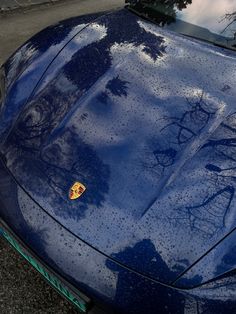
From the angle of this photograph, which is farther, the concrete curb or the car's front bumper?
the concrete curb

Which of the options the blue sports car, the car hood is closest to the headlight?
the blue sports car

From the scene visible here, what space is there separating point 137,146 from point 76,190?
1.16 ft

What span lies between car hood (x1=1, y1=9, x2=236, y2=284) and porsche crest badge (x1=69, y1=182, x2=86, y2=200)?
0.8 inches

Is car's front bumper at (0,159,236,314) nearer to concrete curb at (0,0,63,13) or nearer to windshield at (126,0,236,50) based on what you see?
windshield at (126,0,236,50)

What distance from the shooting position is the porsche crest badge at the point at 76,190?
182 centimetres

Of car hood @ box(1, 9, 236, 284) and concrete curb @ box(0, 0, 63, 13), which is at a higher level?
concrete curb @ box(0, 0, 63, 13)

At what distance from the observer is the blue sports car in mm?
1633

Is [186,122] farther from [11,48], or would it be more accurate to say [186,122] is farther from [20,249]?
[11,48]

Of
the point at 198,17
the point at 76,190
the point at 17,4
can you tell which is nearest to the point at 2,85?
the point at 76,190

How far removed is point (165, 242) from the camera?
5.46 ft

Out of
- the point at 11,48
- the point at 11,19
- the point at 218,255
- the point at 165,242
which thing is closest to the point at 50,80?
the point at 165,242

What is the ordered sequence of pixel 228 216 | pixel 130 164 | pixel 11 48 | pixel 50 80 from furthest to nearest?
1. pixel 11 48
2. pixel 50 80
3. pixel 130 164
4. pixel 228 216

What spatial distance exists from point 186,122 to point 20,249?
97cm

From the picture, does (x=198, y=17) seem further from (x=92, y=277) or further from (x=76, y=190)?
(x=92, y=277)
